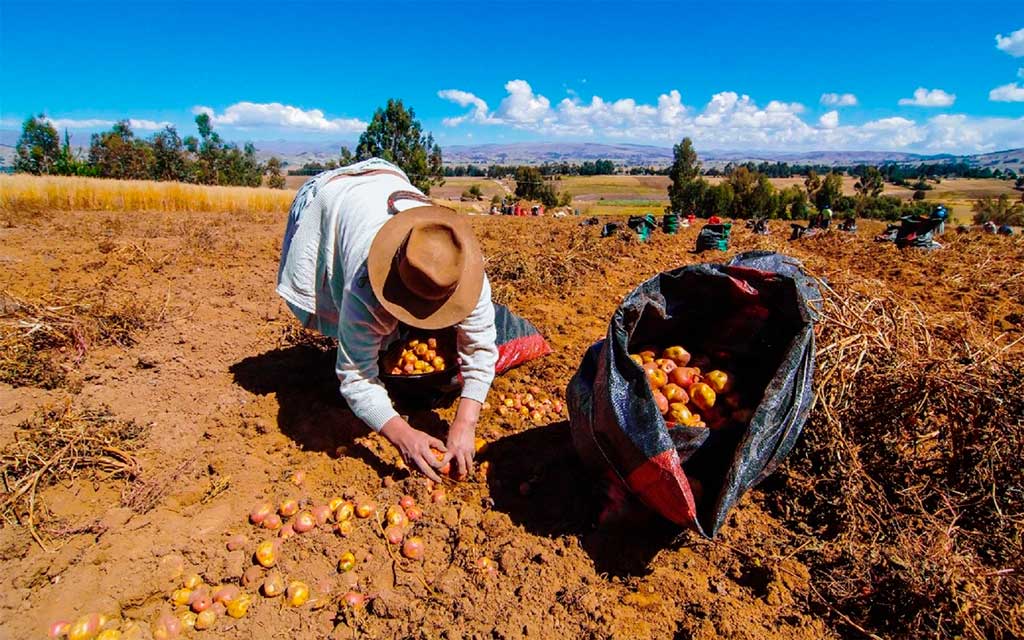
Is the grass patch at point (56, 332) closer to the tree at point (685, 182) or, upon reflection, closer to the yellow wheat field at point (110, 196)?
the yellow wheat field at point (110, 196)

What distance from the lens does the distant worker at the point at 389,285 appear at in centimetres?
218

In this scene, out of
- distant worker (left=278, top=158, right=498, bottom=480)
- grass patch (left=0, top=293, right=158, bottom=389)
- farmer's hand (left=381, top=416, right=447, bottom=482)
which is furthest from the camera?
grass patch (left=0, top=293, right=158, bottom=389)

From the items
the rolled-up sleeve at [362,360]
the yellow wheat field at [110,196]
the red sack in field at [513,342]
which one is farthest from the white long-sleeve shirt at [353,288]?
the yellow wheat field at [110,196]

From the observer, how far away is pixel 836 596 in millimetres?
1959

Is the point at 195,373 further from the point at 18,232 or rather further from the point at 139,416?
the point at 18,232

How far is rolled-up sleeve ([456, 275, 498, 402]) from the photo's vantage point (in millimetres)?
2559

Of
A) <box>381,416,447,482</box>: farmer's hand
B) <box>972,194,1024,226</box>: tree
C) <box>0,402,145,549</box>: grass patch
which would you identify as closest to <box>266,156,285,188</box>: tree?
<box>972,194,1024,226</box>: tree

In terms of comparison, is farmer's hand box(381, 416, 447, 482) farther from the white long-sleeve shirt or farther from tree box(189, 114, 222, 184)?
tree box(189, 114, 222, 184)

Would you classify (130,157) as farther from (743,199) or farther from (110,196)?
(743,199)

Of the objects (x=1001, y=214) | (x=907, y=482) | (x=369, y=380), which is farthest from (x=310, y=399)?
(x=1001, y=214)

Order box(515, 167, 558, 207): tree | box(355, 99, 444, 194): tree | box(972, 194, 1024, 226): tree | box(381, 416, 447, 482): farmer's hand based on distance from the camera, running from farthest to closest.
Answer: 1. box(515, 167, 558, 207): tree
2. box(355, 99, 444, 194): tree
3. box(972, 194, 1024, 226): tree
4. box(381, 416, 447, 482): farmer's hand

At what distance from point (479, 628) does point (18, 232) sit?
43.0ft

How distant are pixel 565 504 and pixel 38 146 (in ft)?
196

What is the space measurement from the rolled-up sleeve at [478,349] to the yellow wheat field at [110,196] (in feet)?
60.8
